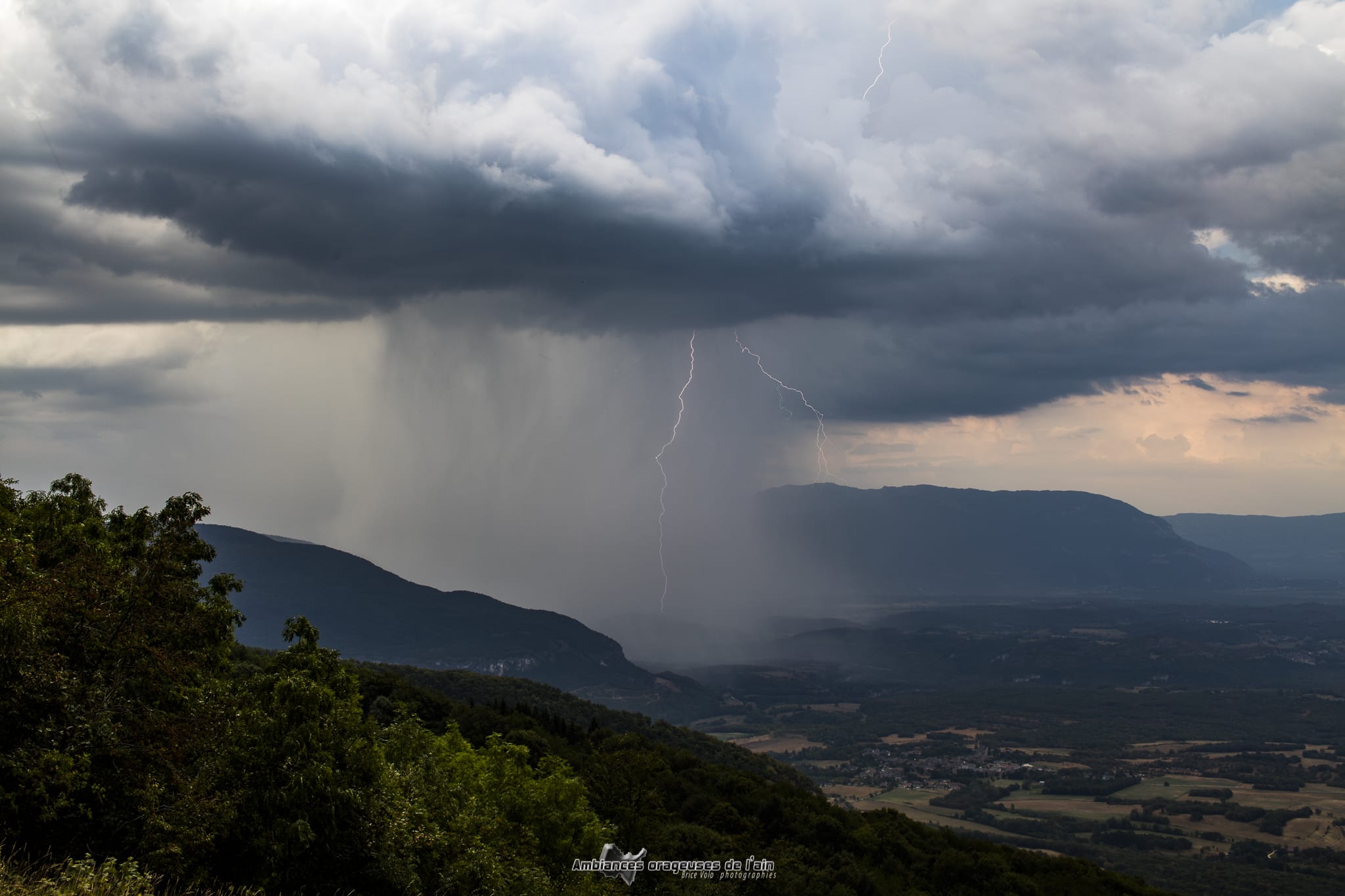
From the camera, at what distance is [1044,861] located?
114812 mm

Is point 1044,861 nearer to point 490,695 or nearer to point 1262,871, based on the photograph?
point 1262,871

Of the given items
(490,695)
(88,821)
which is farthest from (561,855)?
(490,695)

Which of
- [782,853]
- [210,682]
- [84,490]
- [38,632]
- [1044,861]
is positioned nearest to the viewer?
[38,632]

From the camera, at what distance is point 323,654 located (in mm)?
40688

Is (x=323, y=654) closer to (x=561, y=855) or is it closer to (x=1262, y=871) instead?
(x=561, y=855)

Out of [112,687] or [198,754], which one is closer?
[112,687]

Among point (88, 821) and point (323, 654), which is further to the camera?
point (323, 654)

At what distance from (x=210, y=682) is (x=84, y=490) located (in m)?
23.6

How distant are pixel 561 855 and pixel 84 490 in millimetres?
32485

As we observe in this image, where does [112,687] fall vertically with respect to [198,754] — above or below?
above

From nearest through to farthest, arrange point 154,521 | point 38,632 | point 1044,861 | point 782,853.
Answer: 1. point 38,632
2. point 154,521
3. point 782,853
4. point 1044,861

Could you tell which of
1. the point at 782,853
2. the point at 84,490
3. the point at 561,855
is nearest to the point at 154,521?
the point at 84,490

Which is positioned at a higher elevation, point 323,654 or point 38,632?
point 38,632

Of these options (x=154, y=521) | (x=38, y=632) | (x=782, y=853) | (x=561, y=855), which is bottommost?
(x=782, y=853)
